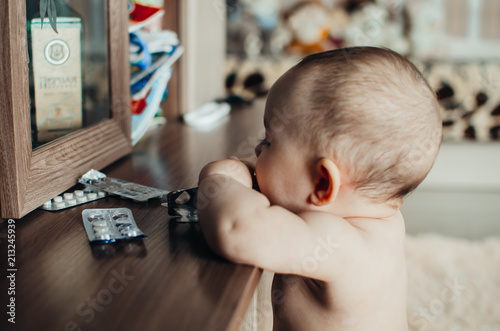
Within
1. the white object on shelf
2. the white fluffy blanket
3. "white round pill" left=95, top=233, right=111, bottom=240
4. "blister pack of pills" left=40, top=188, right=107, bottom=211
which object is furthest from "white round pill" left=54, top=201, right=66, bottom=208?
the white fluffy blanket

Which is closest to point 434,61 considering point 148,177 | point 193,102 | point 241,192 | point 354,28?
point 354,28

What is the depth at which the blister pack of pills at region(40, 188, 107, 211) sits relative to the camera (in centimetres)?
66

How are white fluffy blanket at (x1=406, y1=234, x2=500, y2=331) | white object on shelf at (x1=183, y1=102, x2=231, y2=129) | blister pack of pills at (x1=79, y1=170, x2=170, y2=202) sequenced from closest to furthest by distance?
blister pack of pills at (x1=79, y1=170, x2=170, y2=202) → white object on shelf at (x1=183, y1=102, x2=231, y2=129) → white fluffy blanket at (x1=406, y1=234, x2=500, y2=331)

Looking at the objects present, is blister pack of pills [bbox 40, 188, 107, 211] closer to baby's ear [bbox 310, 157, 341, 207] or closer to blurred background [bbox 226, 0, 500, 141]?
baby's ear [bbox 310, 157, 341, 207]

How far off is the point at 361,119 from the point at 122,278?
1.01 ft

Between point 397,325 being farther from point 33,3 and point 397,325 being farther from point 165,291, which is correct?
point 33,3

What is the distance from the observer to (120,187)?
75 cm

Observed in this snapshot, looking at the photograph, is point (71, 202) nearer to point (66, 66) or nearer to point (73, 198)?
point (73, 198)

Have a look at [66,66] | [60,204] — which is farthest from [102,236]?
[66,66]

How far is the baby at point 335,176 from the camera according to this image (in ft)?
1.74

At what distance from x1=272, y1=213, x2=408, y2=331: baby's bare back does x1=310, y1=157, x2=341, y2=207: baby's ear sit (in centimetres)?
6

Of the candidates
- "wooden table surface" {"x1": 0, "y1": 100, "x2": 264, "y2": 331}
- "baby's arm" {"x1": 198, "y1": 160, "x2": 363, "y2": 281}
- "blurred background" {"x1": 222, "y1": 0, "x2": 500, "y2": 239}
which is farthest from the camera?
"blurred background" {"x1": 222, "y1": 0, "x2": 500, "y2": 239}

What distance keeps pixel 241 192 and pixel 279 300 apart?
0.23 metres

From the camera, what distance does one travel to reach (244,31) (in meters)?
3.37
